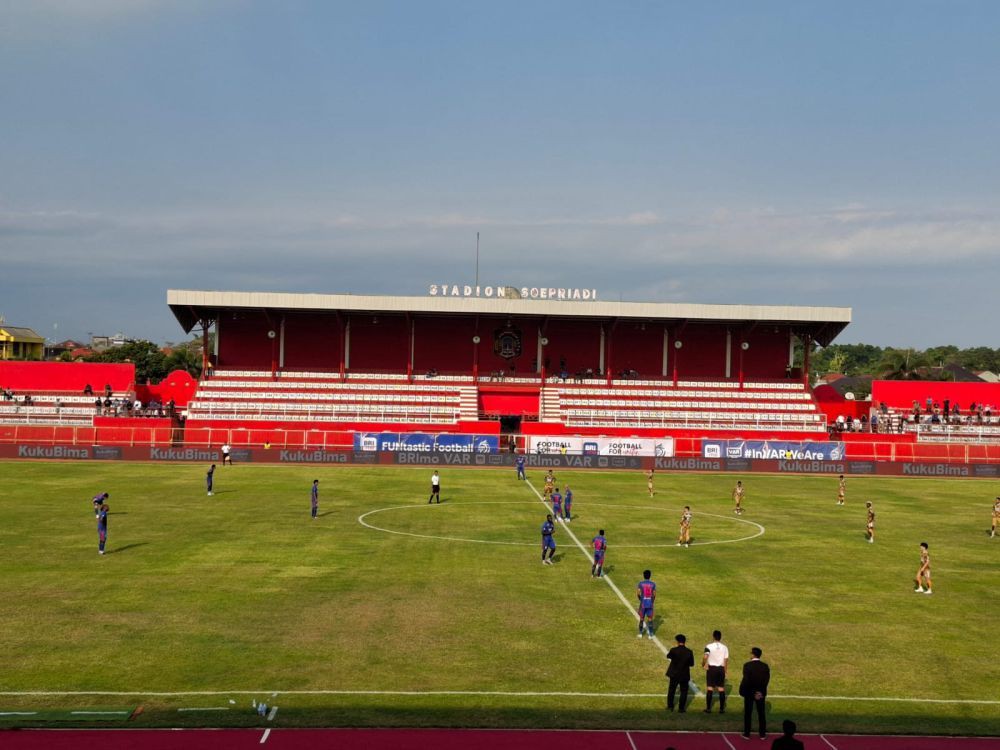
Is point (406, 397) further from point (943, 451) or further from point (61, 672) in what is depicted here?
point (61, 672)

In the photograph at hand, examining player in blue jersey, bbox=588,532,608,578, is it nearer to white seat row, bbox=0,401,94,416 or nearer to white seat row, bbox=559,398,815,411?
white seat row, bbox=559,398,815,411

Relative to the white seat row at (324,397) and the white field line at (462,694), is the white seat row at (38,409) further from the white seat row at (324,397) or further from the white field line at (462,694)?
the white field line at (462,694)

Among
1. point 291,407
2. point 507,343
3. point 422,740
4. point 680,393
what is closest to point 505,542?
point 422,740

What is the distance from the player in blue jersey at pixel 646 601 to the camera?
24109 millimetres

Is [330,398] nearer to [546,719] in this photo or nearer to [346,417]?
[346,417]

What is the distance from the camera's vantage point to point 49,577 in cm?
3014

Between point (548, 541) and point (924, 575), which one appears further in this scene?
point (548, 541)

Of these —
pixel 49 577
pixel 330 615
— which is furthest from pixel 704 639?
pixel 49 577

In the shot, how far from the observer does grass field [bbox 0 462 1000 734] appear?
64.8ft

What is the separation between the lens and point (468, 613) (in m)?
26.8

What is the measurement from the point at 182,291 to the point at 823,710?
80.9m

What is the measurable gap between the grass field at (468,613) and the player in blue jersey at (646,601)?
497mm

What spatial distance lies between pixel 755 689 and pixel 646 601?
21.0 ft

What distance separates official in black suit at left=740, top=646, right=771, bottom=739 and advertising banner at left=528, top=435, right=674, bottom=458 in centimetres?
5720
